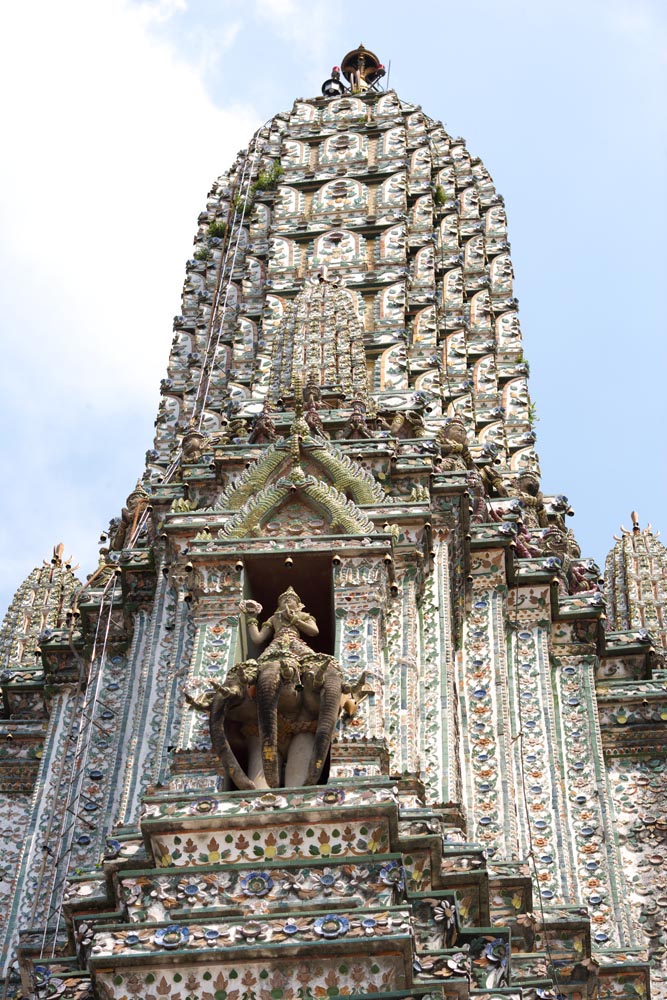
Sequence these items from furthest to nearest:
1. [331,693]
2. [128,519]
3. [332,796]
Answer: [128,519] → [331,693] → [332,796]

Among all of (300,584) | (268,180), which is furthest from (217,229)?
(300,584)

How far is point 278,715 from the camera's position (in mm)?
16688

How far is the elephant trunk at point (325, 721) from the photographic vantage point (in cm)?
1638

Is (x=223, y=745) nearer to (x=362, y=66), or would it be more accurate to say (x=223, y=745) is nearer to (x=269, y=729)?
(x=269, y=729)

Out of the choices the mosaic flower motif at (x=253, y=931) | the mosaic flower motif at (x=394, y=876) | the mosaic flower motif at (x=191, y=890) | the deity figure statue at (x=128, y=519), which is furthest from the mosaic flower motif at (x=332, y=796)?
the deity figure statue at (x=128, y=519)

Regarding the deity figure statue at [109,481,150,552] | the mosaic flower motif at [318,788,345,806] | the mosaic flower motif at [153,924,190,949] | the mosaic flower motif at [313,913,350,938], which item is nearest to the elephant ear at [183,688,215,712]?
the mosaic flower motif at [318,788,345,806]

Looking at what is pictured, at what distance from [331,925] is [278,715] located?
254cm

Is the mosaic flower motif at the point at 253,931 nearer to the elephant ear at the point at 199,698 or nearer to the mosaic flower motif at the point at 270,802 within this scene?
the mosaic flower motif at the point at 270,802

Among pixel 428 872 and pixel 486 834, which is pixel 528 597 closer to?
pixel 486 834

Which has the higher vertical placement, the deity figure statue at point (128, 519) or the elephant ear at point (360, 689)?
the deity figure statue at point (128, 519)

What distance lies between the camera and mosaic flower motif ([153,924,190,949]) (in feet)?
47.6

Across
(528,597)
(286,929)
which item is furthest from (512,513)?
(286,929)

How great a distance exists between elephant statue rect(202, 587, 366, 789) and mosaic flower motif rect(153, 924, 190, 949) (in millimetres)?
1835

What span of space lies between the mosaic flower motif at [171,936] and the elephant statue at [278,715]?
6.02 feet
